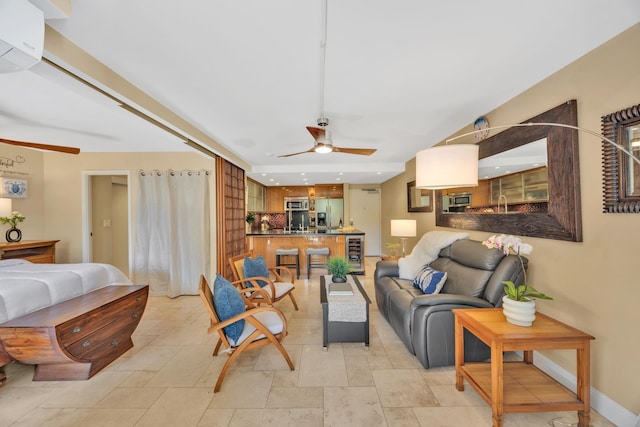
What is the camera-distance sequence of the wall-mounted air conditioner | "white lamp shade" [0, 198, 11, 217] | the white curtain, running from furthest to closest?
the white curtain
"white lamp shade" [0, 198, 11, 217]
the wall-mounted air conditioner

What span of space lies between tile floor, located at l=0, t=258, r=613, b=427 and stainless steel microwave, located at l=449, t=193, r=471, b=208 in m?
1.93

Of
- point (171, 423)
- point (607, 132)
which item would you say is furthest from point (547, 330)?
point (171, 423)

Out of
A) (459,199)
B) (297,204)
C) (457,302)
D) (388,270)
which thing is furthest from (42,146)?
(297,204)

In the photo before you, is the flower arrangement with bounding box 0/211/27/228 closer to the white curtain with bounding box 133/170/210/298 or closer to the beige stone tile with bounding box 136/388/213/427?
the white curtain with bounding box 133/170/210/298

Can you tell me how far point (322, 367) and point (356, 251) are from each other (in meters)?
3.36

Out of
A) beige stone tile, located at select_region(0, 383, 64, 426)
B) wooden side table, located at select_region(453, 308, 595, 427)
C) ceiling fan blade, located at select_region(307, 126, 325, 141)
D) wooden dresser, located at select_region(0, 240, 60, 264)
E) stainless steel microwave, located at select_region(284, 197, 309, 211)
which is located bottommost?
beige stone tile, located at select_region(0, 383, 64, 426)

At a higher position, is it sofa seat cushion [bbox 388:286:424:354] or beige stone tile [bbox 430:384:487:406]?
sofa seat cushion [bbox 388:286:424:354]

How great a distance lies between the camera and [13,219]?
138 inches

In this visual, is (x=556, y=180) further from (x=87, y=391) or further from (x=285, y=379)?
(x=87, y=391)

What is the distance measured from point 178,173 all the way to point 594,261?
5019 millimetres

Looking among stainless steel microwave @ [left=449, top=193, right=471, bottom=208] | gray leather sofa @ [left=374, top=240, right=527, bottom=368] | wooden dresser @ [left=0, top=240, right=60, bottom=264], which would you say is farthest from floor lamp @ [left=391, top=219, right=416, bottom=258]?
wooden dresser @ [left=0, top=240, right=60, bottom=264]

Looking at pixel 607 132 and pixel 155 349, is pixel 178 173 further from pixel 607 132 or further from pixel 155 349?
pixel 607 132

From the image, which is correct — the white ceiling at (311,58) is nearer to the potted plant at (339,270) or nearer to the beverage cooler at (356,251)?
the potted plant at (339,270)

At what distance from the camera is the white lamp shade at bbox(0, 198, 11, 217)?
122 inches
